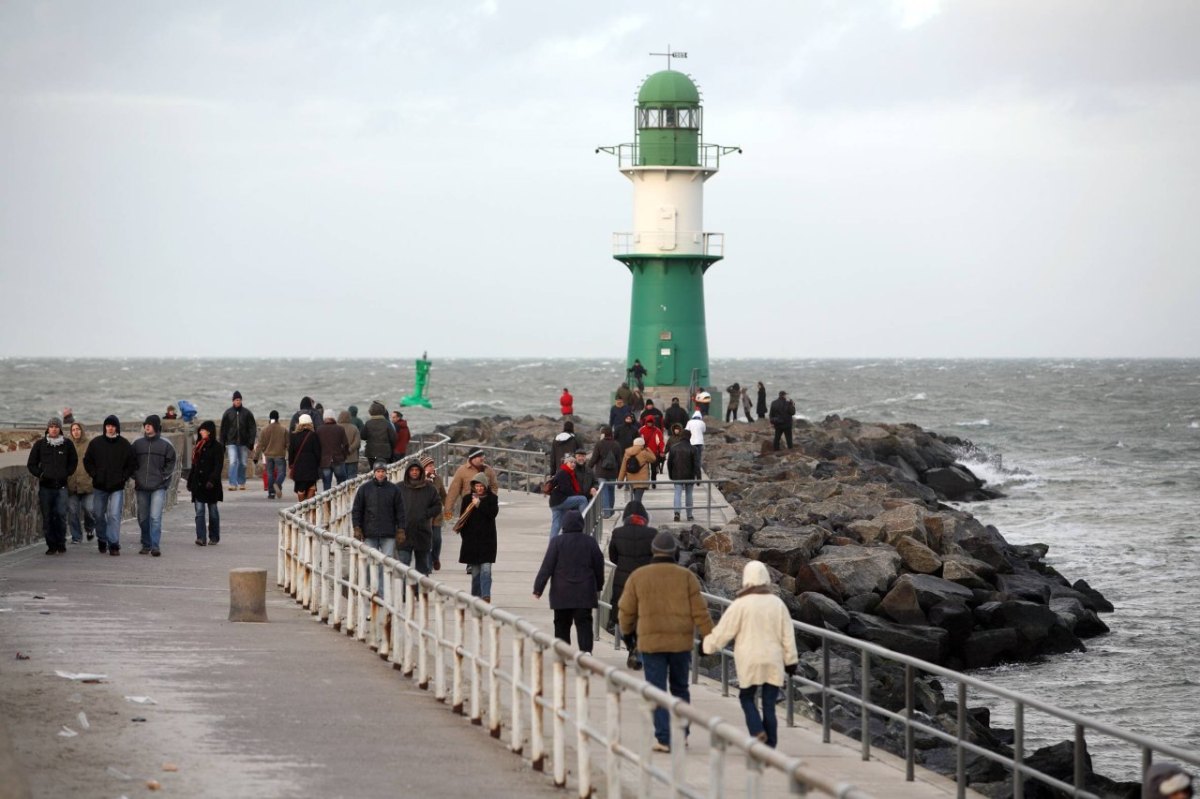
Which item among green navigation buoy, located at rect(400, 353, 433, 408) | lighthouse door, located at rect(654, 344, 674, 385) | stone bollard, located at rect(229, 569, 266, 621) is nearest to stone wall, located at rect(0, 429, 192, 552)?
stone bollard, located at rect(229, 569, 266, 621)

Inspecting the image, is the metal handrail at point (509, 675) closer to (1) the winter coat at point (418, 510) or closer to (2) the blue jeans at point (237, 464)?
(1) the winter coat at point (418, 510)

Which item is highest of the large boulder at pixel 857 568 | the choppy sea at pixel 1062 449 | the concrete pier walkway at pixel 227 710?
the concrete pier walkway at pixel 227 710

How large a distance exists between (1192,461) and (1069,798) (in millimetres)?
52274

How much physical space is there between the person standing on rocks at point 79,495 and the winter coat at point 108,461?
212mm

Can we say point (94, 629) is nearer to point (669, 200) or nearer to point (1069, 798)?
point (1069, 798)

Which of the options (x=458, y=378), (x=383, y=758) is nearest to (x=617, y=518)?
(x=383, y=758)

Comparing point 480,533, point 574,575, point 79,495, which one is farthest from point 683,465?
point 574,575

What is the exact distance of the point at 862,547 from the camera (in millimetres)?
24062

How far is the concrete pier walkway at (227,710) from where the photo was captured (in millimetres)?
9742

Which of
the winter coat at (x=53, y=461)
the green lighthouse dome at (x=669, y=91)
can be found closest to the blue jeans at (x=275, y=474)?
the winter coat at (x=53, y=461)

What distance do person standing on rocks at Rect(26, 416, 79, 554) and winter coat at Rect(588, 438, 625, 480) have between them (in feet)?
23.2

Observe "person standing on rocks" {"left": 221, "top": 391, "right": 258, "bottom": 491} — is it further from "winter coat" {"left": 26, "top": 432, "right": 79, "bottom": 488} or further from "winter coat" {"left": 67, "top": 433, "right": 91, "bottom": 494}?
"winter coat" {"left": 26, "top": 432, "right": 79, "bottom": 488}

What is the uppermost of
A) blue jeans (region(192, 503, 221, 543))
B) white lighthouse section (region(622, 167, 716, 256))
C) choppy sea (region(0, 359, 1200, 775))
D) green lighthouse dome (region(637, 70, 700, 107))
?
green lighthouse dome (region(637, 70, 700, 107))

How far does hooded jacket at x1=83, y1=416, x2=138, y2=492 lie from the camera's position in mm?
19516
